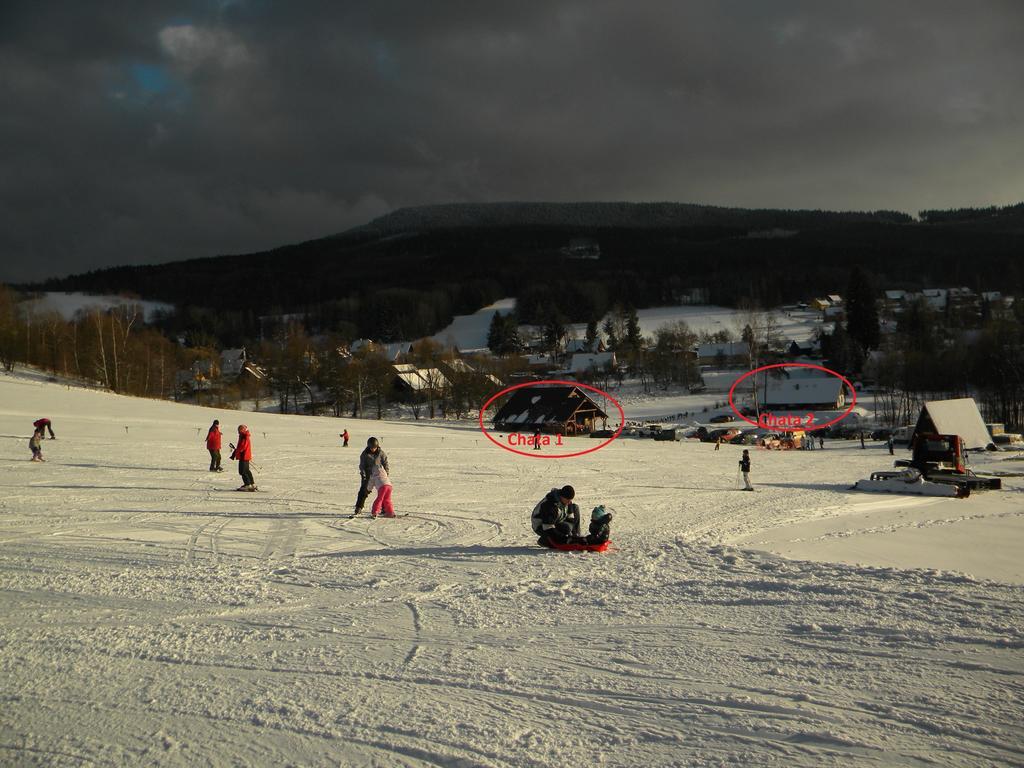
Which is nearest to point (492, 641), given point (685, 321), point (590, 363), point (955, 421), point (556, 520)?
point (556, 520)

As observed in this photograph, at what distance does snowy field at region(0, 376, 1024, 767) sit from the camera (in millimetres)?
5051

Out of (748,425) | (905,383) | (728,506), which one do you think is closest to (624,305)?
(905,383)

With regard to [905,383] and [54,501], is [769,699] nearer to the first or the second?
[54,501]

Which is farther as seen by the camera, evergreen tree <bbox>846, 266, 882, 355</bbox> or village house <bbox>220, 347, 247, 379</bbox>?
village house <bbox>220, 347, 247, 379</bbox>

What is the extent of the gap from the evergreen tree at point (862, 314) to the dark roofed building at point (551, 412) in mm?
55439

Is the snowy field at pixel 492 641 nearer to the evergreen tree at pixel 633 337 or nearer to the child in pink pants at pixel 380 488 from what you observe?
the child in pink pants at pixel 380 488

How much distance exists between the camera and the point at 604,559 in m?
10.9

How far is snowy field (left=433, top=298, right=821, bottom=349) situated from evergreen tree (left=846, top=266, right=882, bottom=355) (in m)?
23.2

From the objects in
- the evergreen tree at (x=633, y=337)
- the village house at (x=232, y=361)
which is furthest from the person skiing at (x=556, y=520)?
the village house at (x=232, y=361)

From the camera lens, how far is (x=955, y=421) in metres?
30.1

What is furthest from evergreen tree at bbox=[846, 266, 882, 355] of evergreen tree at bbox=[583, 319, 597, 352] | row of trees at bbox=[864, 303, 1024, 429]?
evergreen tree at bbox=[583, 319, 597, 352]

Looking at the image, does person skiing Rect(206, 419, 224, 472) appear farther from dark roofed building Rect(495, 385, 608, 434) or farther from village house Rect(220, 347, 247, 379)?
village house Rect(220, 347, 247, 379)

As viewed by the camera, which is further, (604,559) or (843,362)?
(843,362)

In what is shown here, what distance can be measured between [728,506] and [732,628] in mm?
11429
